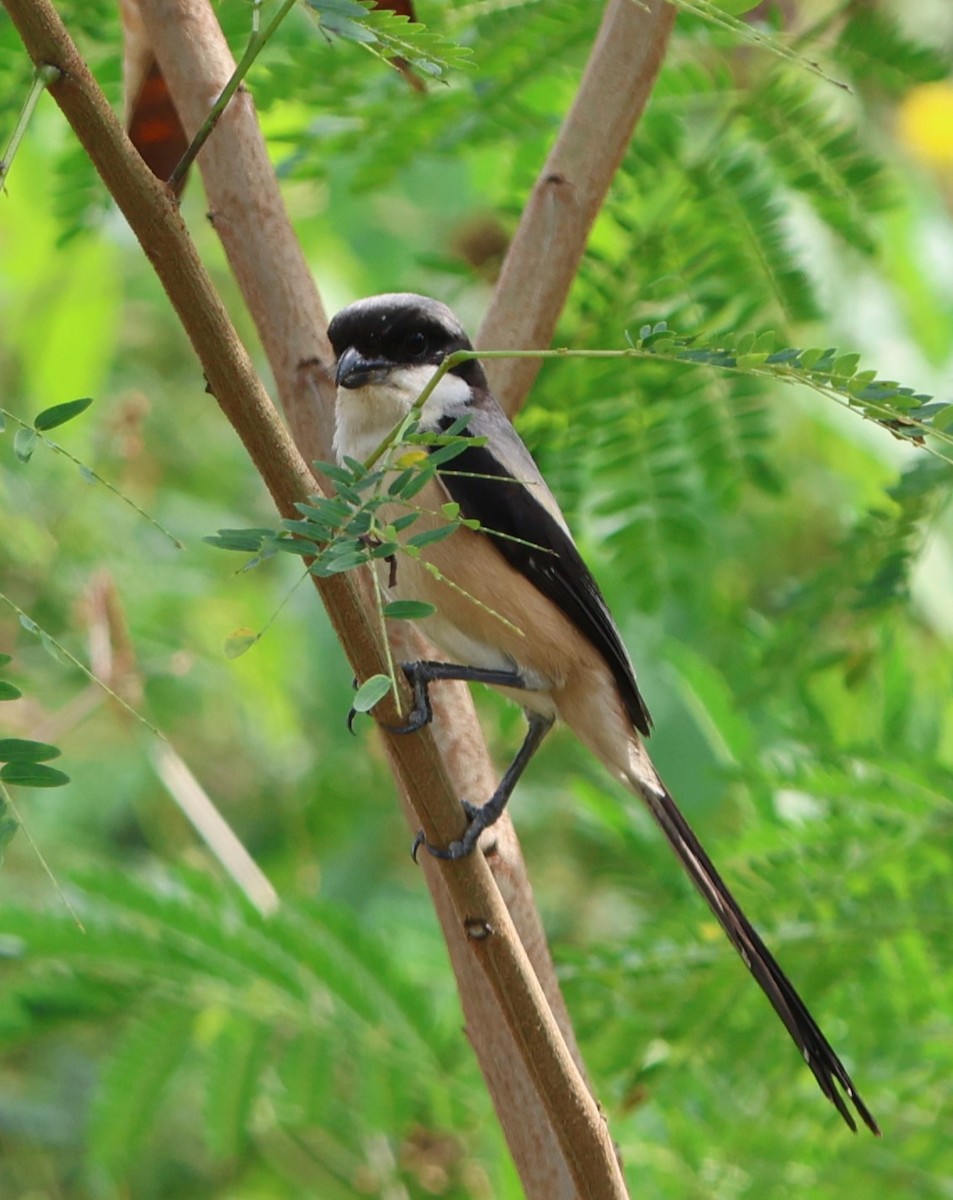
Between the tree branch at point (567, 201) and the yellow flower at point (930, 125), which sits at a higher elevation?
the yellow flower at point (930, 125)

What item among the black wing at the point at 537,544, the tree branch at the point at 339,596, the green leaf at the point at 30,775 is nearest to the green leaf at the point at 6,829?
the green leaf at the point at 30,775

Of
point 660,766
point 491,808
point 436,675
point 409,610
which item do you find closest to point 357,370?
point 436,675

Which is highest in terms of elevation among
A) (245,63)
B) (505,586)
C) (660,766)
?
(245,63)

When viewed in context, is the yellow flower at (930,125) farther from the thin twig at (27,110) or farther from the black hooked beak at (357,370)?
the thin twig at (27,110)

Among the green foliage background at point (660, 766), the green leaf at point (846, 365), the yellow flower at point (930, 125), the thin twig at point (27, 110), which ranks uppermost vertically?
the yellow flower at point (930, 125)

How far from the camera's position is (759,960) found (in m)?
2.37

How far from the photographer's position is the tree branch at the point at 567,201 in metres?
2.53

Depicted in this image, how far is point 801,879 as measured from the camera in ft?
9.23

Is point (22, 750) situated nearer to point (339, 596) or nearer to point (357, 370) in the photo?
point (339, 596)

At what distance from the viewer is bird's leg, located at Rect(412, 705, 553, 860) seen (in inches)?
69.5

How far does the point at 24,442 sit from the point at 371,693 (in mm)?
427

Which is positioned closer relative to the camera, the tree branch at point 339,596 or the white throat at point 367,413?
the tree branch at point 339,596

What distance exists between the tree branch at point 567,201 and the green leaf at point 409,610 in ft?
3.16

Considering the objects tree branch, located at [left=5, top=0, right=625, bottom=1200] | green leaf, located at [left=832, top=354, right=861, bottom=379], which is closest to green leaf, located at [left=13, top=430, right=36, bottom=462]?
tree branch, located at [left=5, top=0, right=625, bottom=1200]
